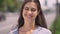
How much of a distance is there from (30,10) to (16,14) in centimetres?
14

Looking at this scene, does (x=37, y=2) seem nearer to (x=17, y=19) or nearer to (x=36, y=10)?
(x=36, y=10)

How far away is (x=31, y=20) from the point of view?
0.79 meters

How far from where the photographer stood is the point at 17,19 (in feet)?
2.75

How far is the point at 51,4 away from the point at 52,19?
0.38 ft

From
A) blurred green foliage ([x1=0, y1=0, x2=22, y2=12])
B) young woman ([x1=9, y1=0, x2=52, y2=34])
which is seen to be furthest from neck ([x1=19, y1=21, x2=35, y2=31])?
blurred green foliage ([x1=0, y1=0, x2=22, y2=12])

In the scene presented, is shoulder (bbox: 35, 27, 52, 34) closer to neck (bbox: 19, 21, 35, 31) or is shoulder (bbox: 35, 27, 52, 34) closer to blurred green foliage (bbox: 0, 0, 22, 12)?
neck (bbox: 19, 21, 35, 31)

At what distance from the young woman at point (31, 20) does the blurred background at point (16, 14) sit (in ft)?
0.14

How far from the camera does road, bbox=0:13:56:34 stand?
83cm

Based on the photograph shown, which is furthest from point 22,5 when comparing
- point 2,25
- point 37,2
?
point 2,25

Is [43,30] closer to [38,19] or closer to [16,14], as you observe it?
[38,19]

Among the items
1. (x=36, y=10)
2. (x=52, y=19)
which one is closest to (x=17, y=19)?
(x=36, y=10)

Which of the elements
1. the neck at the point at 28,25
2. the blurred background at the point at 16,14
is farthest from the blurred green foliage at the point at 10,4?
the neck at the point at 28,25

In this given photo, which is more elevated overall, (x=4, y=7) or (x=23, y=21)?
(x=4, y=7)

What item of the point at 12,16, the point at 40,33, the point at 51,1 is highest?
the point at 51,1
